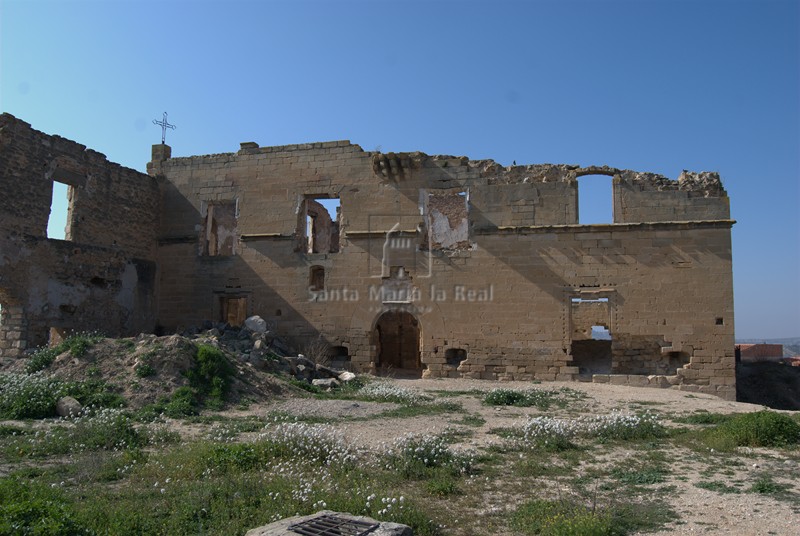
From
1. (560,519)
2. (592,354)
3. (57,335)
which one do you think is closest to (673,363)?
(592,354)

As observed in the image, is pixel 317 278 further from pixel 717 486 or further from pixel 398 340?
pixel 717 486

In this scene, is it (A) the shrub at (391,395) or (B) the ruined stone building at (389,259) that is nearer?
(A) the shrub at (391,395)

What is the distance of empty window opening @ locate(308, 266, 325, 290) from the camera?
55.7 ft

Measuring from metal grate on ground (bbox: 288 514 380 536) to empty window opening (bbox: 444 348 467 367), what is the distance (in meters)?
11.8

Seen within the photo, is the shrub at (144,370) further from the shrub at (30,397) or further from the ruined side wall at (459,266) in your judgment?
the ruined side wall at (459,266)

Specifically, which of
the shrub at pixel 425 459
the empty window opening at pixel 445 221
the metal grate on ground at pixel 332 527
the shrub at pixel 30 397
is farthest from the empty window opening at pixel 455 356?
the metal grate on ground at pixel 332 527

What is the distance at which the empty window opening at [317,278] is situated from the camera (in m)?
17.0

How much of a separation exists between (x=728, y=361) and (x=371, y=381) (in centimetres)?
834

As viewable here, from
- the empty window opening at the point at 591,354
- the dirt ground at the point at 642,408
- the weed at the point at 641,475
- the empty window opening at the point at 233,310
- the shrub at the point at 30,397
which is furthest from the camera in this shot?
the empty window opening at the point at 233,310

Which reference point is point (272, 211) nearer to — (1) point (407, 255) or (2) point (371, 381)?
(1) point (407, 255)

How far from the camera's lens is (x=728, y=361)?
1403cm

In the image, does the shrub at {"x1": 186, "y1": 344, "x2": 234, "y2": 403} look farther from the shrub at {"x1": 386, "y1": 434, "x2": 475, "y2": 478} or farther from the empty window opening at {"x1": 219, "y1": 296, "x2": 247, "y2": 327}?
the empty window opening at {"x1": 219, "y1": 296, "x2": 247, "y2": 327}

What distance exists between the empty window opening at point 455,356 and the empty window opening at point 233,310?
238 inches

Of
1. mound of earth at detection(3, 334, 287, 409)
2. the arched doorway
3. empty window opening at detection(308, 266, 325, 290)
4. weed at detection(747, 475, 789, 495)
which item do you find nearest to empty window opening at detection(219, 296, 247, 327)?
empty window opening at detection(308, 266, 325, 290)
